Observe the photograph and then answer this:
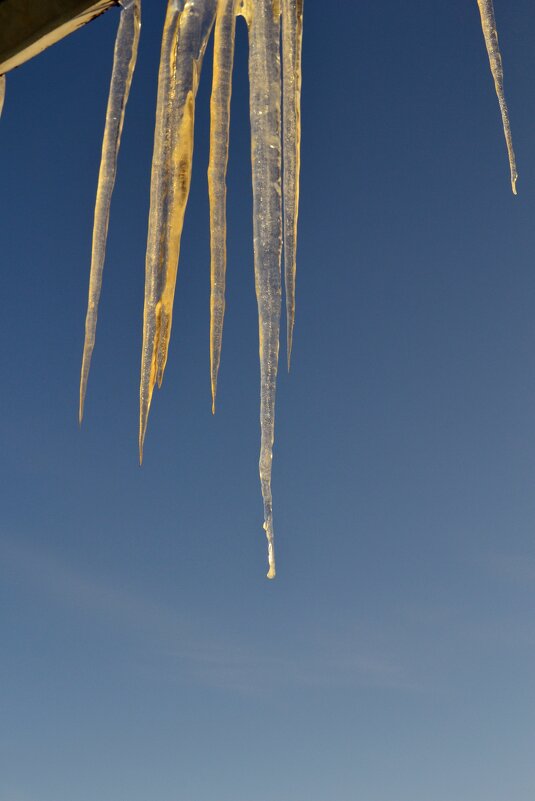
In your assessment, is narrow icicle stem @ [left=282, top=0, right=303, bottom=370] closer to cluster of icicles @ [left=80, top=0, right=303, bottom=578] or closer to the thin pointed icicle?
cluster of icicles @ [left=80, top=0, right=303, bottom=578]

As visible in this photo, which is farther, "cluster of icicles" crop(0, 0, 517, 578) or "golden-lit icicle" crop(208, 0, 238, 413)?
"golden-lit icicle" crop(208, 0, 238, 413)

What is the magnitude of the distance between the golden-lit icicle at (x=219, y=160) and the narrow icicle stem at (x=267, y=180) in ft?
0.27

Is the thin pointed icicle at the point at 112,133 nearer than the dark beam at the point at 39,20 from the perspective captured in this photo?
No

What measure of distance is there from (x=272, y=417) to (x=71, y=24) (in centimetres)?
139

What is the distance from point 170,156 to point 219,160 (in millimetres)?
257

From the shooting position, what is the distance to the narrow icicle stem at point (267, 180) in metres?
2.62

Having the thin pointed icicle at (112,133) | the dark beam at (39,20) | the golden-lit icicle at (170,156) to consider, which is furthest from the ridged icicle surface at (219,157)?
the dark beam at (39,20)

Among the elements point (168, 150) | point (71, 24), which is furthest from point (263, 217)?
point (71, 24)

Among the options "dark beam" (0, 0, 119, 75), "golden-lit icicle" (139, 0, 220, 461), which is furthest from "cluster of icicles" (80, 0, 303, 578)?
"dark beam" (0, 0, 119, 75)

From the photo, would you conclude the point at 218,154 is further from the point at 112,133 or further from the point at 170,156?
the point at 112,133

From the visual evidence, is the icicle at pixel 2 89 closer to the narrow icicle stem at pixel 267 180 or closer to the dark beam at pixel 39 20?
the dark beam at pixel 39 20

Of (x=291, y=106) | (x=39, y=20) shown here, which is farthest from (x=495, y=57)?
(x=39, y=20)

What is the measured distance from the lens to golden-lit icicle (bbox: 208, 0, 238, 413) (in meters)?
2.67

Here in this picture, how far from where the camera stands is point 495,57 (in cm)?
267
